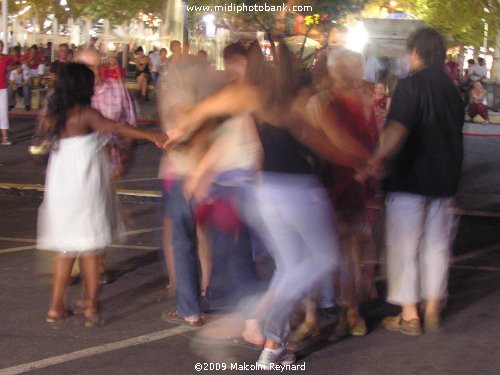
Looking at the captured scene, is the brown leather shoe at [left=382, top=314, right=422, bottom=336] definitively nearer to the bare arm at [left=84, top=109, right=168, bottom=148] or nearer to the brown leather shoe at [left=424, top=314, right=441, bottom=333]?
the brown leather shoe at [left=424, top=314, right=441, bottom=333]

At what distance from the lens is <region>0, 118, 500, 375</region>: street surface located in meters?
5.06

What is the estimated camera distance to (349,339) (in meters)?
5.57

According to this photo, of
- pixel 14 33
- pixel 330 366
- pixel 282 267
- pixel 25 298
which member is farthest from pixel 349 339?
pixel 14 33

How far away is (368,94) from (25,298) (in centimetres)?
302

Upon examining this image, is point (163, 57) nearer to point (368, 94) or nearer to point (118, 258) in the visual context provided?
point (118, 258)

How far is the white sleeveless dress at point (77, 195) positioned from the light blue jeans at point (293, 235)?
4.17 ft

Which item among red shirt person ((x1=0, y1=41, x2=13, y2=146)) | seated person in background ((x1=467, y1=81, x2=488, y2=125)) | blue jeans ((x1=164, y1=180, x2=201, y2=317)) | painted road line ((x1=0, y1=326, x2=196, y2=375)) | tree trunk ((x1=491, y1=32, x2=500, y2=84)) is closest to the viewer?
painted road line ((x1=0, y1=326, x2=196, y2=375))

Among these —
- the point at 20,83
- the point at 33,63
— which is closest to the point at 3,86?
the point at 20,83

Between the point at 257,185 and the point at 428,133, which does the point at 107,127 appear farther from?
the point at 428,133

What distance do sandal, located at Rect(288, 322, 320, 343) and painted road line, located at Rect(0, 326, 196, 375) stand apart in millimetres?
728

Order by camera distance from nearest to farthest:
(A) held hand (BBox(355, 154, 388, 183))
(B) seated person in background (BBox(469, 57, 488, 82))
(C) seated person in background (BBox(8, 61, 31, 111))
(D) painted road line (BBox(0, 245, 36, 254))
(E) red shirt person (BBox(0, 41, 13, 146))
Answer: (A) held hand (BBox(355, 154, 388, 183)) → (D) painted road line (BBox(0, 245, 36, 254)) → (E) red shirt person (BBox(0, 41, 13, 146)) → (C) seated person in background (BBox(8, 61, 31, 111)) → (B) seated person in background (BBox(469, 57, 488, 82))

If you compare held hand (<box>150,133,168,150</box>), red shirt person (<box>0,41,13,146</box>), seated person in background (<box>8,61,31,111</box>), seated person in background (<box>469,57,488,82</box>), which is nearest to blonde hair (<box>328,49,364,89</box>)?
held hand (<box>150,133,168,150</box>)

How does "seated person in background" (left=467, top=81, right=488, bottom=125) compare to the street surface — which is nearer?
the street surface

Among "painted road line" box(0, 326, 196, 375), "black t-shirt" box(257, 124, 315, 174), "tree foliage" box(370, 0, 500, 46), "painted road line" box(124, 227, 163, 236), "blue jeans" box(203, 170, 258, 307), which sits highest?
"tree foliage" box(370, 0, 500, 46)
